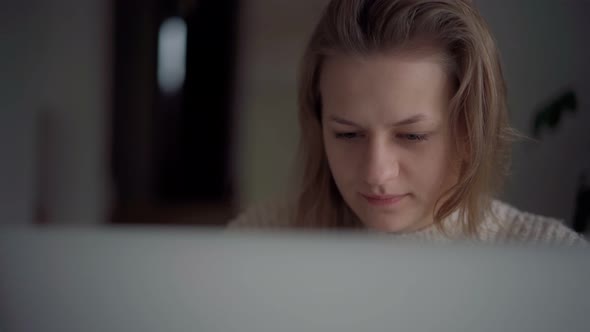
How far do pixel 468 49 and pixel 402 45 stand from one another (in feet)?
Result: 0.23

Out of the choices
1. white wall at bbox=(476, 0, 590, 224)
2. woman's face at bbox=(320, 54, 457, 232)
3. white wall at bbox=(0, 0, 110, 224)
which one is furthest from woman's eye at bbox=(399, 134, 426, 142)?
white wall at bbox=(0, 0, 110, 224)

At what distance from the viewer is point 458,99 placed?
1.66 feet

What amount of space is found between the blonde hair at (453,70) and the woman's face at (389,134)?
13 mm

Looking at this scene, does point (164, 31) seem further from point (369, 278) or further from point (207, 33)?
Result: point (369, 278)

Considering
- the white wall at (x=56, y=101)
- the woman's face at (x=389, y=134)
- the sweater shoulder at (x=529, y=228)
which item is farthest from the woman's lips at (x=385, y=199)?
the white wall at (x=56, y=101)

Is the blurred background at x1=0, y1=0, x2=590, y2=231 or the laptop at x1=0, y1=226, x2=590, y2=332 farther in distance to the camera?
the blurred background at x1=0, y1=0, x2=590, y2=231

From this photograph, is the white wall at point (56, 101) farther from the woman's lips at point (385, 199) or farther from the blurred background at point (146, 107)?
the woman's lips at point (385, 199)

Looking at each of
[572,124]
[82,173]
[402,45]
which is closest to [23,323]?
[82,173]

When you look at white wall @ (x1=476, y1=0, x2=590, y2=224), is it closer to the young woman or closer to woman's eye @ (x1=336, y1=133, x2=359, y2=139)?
the young woman

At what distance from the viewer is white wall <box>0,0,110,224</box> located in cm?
60

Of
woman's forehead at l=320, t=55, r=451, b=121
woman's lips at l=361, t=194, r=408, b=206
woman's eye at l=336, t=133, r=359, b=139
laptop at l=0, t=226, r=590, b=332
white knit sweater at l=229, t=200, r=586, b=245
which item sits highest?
woman's forehead at l=320, t=55, r=451, b=121

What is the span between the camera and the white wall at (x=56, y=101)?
0.60m

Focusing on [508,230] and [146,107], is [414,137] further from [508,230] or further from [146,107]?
[146,107]

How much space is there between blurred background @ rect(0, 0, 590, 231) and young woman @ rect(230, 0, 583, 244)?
5 cm
